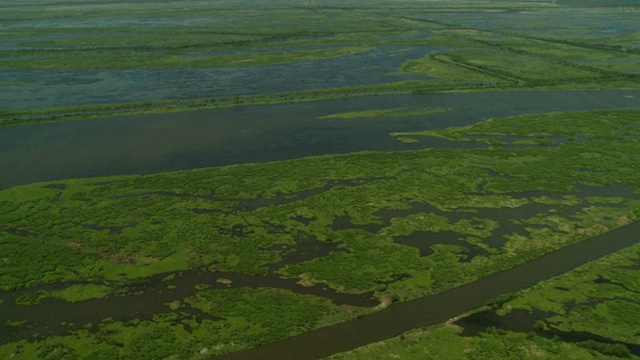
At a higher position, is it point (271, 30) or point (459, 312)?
point (271, 30)

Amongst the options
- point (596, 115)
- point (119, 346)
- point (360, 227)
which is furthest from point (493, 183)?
point (119, 346)

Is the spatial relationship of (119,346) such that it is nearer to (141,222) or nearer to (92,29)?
(141,222)

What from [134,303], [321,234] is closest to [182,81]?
[321,234]

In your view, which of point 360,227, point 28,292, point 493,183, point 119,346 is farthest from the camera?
point 493,183

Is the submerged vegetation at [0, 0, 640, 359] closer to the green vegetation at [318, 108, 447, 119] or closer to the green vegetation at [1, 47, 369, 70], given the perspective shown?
the green vegetation at [318, 108, 447, 119]

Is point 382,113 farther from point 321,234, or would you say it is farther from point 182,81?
point 182,81

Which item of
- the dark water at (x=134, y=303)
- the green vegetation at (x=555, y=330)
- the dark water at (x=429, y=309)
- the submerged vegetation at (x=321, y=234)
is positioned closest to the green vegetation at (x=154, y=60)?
the submerged vegetation at (x=321, y=234)

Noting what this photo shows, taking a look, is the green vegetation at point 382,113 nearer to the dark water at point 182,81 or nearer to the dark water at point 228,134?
the dark water at point 228,134

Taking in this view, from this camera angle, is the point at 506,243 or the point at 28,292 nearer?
the point at 28,292
